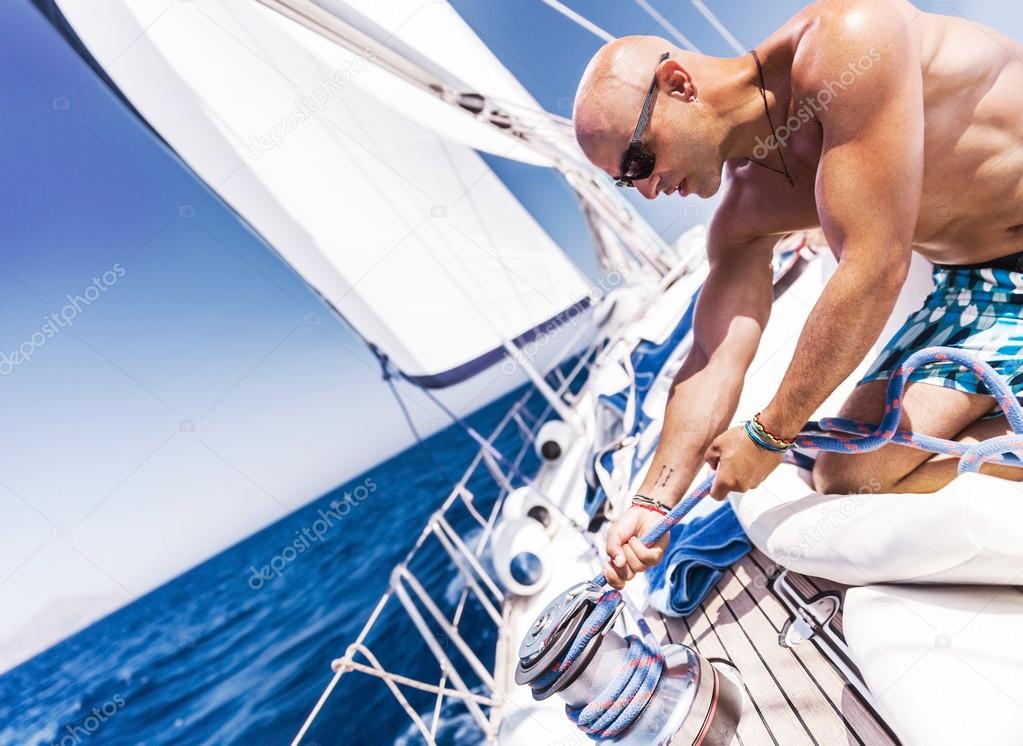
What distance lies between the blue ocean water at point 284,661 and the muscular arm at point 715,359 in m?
2.81

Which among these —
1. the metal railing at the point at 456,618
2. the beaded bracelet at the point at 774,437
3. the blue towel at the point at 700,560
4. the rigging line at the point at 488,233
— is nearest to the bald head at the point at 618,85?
the beaded bracelet at the point at 774,437

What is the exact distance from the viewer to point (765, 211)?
1641 millimetres

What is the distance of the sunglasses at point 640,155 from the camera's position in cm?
128

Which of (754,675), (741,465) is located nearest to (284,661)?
(754,675)

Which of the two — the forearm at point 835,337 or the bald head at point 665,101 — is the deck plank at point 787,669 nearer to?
the forearm at point 835,337

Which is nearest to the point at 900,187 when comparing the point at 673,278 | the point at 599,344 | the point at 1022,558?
the point at 1022,558

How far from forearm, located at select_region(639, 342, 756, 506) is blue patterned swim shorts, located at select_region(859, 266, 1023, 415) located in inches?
14.8

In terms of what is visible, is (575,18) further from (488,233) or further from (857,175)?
(857,175)

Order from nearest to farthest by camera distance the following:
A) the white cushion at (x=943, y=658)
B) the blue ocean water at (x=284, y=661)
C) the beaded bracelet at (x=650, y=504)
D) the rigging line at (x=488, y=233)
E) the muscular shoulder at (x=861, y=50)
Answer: the white cushion at (x=943, y=658), the muscular shoulder at (x=861, y=50), the beaded bracelet at (x=650, y=504), the blue ocean water at (x=284, y=661), the rigging line at (x=488, y=233)

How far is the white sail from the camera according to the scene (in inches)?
201

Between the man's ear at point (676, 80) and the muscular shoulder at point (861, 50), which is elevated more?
the man's ear at point (676, 80)

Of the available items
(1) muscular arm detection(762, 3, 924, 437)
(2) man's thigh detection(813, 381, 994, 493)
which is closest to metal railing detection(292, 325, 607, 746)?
(2) man's thigh detection(813, 381, 994, 493)

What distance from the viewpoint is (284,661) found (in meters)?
11.0

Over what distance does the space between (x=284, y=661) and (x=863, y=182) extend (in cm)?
1288
